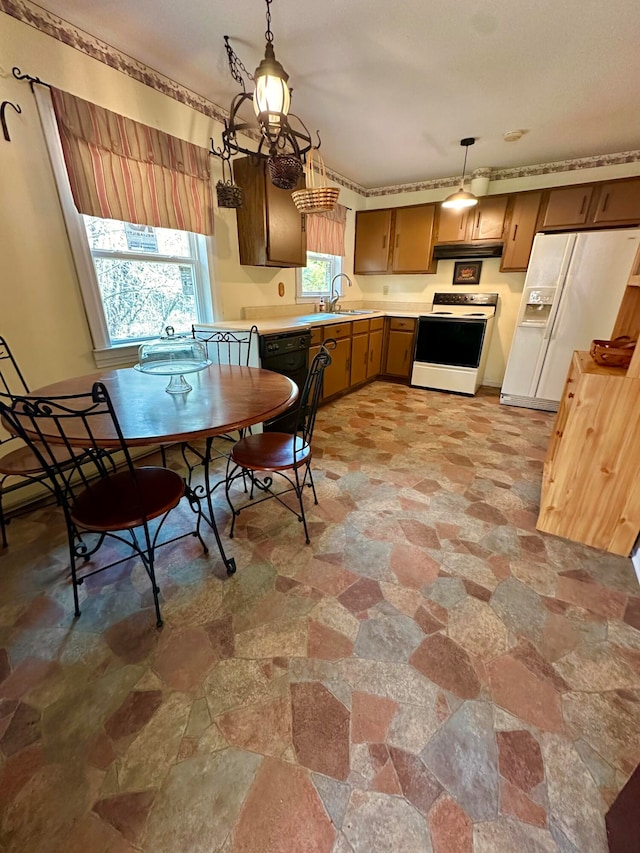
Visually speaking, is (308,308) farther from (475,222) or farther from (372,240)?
(475,222)

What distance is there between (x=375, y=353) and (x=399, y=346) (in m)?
0.34

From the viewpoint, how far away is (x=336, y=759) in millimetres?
1005

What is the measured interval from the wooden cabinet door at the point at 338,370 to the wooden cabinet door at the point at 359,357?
0.12m

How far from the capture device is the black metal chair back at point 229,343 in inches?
105

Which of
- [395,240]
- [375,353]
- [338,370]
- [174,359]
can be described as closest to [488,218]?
[395,240]

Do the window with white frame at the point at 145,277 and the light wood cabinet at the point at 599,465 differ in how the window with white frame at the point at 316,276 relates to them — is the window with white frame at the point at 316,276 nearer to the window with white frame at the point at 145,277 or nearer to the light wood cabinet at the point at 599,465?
the window with white frame at the point at 145,277

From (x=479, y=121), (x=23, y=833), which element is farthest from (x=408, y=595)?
(x=479, y=121)

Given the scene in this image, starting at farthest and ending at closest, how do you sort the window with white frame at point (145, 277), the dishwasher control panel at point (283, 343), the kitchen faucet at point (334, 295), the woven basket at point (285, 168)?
the kitchen faucet at point (334, 295) → the dishwasher control panel at point (283, 343) → the window with white frame at point (145, 277) → the woven basket at point (285, 168)

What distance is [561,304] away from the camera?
138 inches

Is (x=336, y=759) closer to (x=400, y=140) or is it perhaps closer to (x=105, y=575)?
(x=105, y=575)

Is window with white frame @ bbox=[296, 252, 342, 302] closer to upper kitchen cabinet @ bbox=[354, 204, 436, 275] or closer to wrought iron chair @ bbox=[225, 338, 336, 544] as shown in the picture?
upper kitchen cabinet @ bbox=[354, 204, 436, 275]

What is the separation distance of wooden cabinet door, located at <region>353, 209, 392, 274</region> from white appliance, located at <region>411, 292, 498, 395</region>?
36.9 inches

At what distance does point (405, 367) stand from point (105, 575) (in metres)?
3.98

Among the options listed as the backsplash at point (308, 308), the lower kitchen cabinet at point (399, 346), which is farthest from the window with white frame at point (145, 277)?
the lower kitchen cabinet at point (399, 346)
